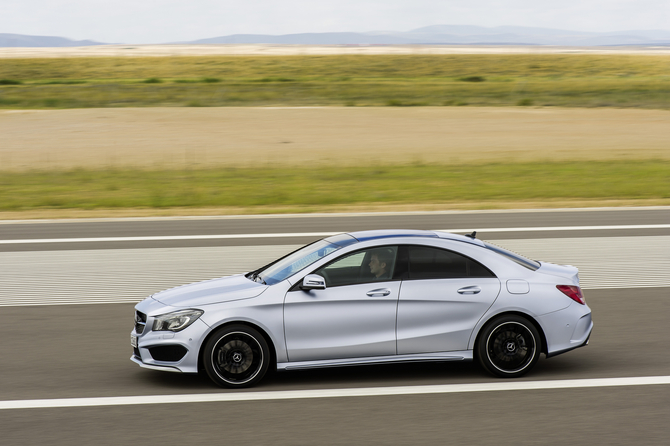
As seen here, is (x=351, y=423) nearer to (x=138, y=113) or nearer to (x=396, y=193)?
(x=396, y=193)

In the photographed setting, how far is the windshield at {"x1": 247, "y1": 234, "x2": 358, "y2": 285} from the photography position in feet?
23.8

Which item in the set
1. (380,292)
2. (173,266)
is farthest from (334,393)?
(173,266)

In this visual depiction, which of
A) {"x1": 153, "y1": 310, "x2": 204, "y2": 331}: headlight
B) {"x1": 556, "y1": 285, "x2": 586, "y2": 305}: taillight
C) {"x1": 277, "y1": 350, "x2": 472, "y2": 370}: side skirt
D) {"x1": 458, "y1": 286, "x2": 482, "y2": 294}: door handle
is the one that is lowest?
{"x1": 277, "y1": 350, "x2": 472, "y2": 370}: side skirt

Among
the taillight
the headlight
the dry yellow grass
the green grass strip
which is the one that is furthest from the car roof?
the dry yellow grass

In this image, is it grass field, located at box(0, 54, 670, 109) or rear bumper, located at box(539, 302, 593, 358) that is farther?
grass field, located at box(0, 54, 670, 109)

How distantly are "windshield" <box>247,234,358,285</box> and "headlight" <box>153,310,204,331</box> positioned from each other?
0.72 m

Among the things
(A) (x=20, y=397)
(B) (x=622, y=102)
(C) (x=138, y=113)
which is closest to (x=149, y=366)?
(A) (x=20, y=397)

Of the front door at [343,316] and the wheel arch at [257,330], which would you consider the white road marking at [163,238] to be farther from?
the wheel arch at [257,330]

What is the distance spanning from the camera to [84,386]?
23.3 ft

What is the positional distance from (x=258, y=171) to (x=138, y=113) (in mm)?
18624

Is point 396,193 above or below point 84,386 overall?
above

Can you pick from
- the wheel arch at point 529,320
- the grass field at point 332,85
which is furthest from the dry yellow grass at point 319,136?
the wheel arch at point 529,320

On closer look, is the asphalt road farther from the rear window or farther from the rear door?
the rear window

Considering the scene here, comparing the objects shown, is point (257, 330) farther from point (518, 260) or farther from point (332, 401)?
point (518, 260)
